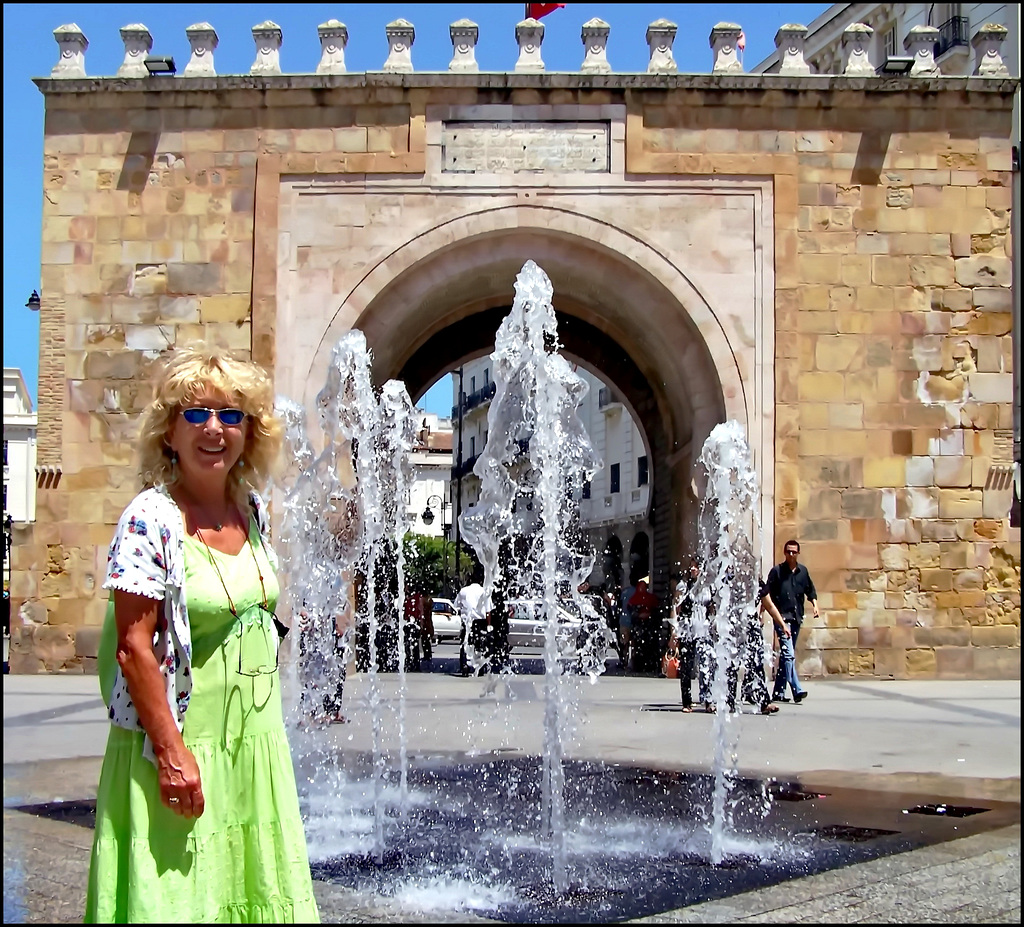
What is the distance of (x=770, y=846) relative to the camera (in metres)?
4.56

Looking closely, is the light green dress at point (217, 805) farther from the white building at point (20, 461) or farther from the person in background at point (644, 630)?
the white building at point (20, 461)

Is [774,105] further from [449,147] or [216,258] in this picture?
[216,258]

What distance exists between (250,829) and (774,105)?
11780mm

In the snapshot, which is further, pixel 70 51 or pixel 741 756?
pixel 70 51

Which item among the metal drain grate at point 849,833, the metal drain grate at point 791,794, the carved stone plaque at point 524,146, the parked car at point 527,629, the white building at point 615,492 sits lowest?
the parked car at point 527,629

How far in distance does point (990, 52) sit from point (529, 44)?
16.2 feet

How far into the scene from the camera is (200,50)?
13.0 meters

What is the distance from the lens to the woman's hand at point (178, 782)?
90.9 inches

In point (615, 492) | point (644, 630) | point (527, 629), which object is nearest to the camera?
point (644, 630)

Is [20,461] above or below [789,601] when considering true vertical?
above

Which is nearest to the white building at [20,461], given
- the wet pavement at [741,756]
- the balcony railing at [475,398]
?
the balcony railing at [475,398]

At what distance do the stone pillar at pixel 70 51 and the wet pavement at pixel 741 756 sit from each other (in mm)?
6432

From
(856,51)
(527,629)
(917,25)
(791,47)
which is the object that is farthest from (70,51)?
(917,25)

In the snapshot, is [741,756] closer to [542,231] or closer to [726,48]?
[542,231]
